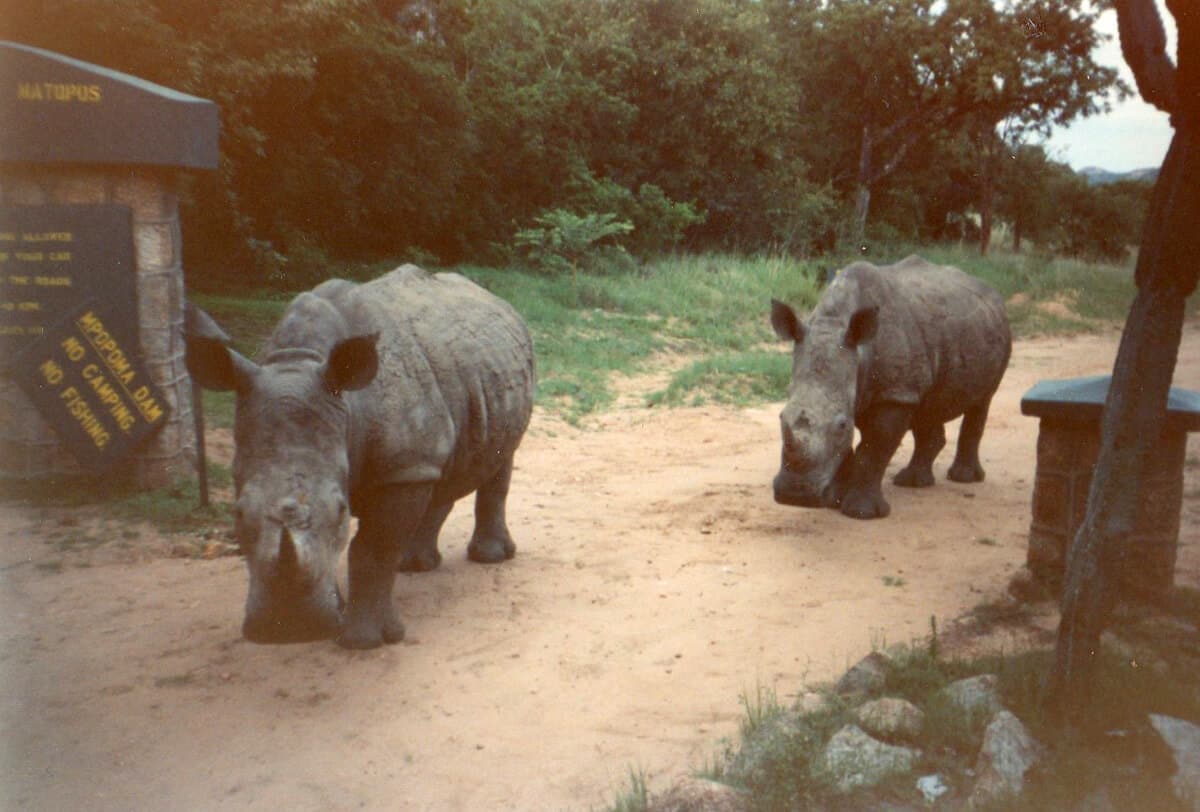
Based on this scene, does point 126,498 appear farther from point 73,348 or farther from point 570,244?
point 570,244

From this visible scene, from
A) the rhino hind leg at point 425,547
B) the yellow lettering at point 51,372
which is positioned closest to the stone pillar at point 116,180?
the yellow lettering at point 51,372

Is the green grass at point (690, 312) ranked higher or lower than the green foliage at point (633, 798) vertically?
higher

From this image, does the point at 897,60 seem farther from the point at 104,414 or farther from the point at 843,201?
the point at 104,414

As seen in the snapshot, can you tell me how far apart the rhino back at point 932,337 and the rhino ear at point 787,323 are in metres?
0.52

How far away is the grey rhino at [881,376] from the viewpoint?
731cm

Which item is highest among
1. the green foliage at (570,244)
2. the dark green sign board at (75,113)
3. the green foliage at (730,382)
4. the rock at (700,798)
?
the dark green sign board at (75,113)

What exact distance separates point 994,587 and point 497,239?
51.7 ft

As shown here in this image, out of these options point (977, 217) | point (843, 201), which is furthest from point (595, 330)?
point (977, 217)

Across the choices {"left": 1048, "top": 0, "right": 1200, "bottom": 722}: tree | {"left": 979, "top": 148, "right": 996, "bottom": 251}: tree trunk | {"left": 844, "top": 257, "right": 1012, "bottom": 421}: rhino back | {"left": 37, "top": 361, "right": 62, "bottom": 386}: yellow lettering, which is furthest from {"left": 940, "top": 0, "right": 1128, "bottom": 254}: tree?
{"left": 37, "top": 361, "right": 62, "bottom": 386}: yellow lettering

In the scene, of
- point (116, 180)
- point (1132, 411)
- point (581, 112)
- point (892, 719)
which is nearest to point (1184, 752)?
point (892, 719)

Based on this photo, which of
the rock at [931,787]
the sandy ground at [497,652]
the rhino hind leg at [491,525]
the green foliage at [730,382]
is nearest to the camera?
the rock at [931,787]

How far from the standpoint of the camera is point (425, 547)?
676 centimetres

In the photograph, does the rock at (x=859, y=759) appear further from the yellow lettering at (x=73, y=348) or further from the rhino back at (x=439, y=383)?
the yellow lettering at (x=73, y=348)

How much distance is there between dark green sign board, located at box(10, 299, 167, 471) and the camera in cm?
754
